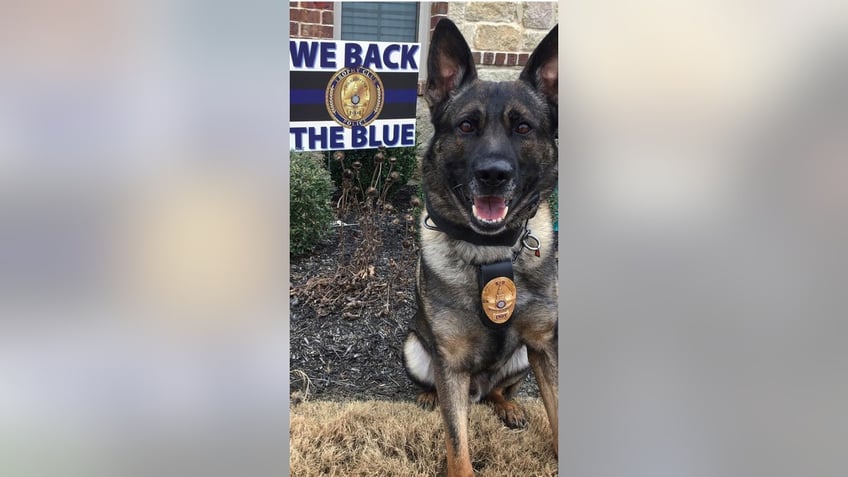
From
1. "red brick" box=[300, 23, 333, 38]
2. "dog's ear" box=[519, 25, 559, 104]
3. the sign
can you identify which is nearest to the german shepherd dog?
"dog's ear" box=[519, 25, 559, 104]

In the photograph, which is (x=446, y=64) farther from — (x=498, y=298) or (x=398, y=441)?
(x=398, y=441)

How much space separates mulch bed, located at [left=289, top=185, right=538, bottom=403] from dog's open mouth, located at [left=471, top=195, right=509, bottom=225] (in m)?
0.30

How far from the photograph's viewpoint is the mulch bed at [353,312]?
7.41 ft

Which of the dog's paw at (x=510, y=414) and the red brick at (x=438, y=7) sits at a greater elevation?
the red brick at (x=438, y=7)

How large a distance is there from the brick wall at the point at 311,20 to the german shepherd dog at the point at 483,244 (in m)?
0.36

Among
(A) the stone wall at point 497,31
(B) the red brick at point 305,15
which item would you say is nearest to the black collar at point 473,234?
(A) the stone wall at point 497,31

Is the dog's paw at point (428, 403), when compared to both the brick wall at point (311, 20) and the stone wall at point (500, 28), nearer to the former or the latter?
the stone wall at point (500, 28)

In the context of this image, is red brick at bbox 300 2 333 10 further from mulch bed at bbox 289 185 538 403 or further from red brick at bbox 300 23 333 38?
mulch bed at bbox 289 185 538 403

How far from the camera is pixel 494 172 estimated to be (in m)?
2.00

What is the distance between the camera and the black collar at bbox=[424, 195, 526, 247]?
2.18m

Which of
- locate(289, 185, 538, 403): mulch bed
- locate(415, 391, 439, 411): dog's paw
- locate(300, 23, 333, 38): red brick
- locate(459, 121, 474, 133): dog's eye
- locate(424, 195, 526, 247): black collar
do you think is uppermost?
locate(300, 23, 333, 38): red brick

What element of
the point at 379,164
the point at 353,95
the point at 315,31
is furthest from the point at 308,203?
the point at 315,31
